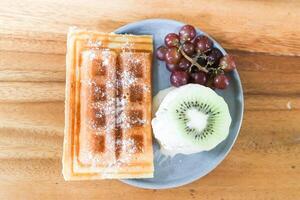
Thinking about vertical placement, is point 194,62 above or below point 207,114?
above

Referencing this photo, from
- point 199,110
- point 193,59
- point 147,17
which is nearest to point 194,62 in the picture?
point 193,59

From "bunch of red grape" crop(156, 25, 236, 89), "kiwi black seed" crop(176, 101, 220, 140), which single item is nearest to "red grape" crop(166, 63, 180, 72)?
"bunch of red grape" crop(156, 25, 236, 89)

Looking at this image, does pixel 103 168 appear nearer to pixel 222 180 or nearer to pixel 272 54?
pixel 222 180

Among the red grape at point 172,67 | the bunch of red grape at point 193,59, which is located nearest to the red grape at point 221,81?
the bunch of red grape at point 193,59

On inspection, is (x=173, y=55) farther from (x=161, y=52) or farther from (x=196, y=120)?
(x=196, y=120)

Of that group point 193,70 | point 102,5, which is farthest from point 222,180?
point 102,5

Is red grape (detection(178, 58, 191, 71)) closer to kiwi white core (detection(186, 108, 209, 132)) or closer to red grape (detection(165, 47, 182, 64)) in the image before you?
Answer: red grape (detection(165, 47, 182, 64))

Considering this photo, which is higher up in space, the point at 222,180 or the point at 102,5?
the point at 102,5
